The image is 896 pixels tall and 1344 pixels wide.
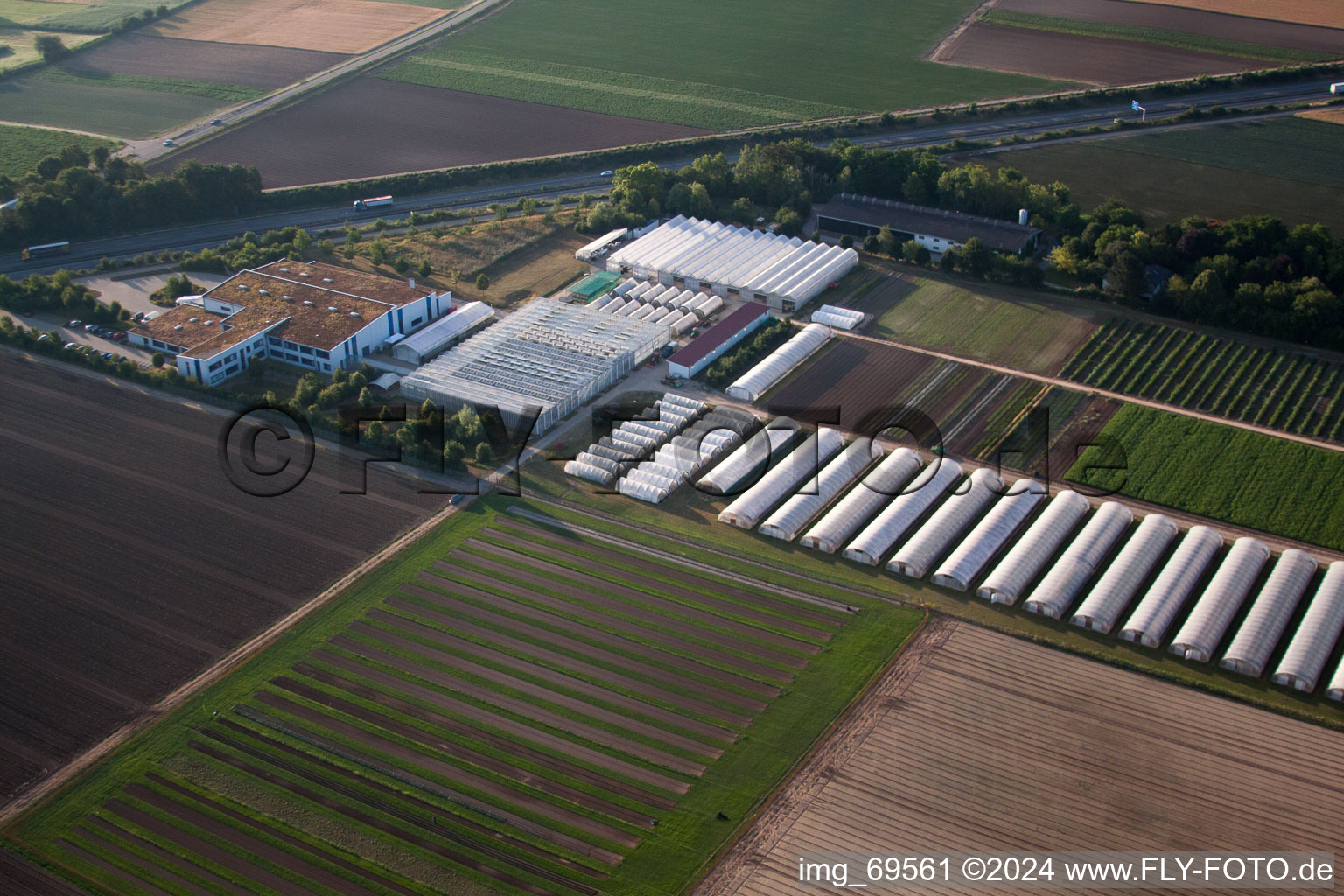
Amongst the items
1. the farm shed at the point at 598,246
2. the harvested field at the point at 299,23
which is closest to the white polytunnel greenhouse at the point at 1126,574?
the farm shed at the point at 598,246

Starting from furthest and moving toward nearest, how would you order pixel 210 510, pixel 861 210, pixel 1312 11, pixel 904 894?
A: pixel 1312 11 < pixel 861 210 < pixel 210 510 < pixel 904 894

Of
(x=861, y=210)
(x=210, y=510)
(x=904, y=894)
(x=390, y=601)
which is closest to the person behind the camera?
(x=904, y=894)

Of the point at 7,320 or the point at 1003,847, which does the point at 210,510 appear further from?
the point at 1003,847

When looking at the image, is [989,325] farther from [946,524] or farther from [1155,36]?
[1155,36]

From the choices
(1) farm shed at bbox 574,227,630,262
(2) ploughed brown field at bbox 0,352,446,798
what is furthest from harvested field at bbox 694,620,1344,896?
(1) farm shed at bbox 574,227,630,262

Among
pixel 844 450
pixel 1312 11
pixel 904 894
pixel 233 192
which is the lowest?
pixel 904 894

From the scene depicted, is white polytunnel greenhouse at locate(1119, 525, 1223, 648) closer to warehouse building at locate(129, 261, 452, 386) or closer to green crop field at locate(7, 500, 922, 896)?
green crop field at locate(7, 500, 922, 896)

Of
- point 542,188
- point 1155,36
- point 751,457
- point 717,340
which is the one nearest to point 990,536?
point 751,457

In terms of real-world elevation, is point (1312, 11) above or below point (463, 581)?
above

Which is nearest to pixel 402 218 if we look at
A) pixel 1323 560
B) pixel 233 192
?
pixel 233 192
